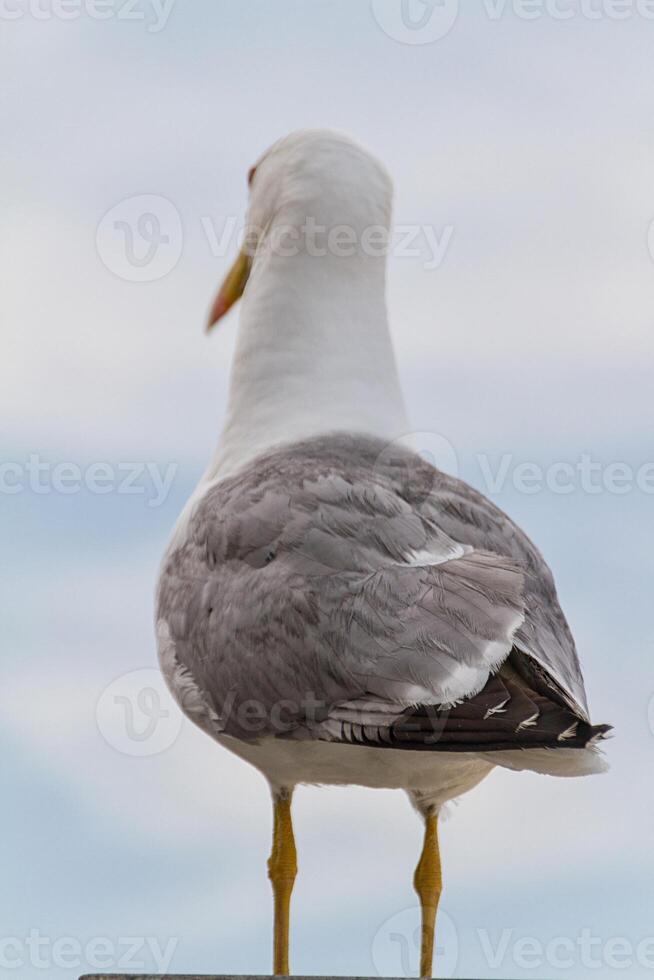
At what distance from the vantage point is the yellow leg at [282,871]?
7801 millimetres

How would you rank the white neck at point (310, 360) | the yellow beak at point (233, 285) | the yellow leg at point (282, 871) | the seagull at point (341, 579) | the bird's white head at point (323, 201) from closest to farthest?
the seagull at point (341, 579) < the yellow leg at point (282, 871) < the white neck at point (310, 360) < the bird's white head at point (323, 201) < the yellow beak at point (233, 285)

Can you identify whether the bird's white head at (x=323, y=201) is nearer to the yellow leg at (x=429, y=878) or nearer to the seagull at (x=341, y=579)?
the seagull at (x=341, y=579)

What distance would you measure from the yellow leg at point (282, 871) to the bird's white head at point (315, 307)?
1.57 m

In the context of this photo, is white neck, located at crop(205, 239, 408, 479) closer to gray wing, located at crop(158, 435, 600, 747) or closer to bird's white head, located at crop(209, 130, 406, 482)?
bird's white head, located at crop(209, 130, 406, 482)

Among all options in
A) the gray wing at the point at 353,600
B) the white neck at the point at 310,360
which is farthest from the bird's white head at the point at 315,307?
the gray wing at the point at 353,600

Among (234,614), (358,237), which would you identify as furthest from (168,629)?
(358,237)

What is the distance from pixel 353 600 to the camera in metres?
6.80

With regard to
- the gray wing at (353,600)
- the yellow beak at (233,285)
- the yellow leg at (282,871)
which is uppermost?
the yellow beak at (233,285)

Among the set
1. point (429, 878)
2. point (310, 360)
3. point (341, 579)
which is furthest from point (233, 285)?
point (429, 878)

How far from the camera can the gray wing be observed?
6488mm

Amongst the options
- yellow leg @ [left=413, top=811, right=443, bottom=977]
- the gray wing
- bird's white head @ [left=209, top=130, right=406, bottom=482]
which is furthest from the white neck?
yellow leg @ [left=413, top=811, right=443, bottom=977]

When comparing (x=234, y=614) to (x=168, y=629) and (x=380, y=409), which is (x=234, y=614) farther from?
(x=380, y=409)

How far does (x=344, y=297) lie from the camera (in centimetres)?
863

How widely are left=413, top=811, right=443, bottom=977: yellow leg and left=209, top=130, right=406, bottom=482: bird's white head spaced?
175cm
